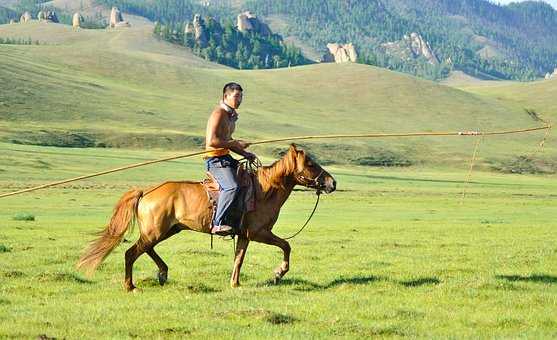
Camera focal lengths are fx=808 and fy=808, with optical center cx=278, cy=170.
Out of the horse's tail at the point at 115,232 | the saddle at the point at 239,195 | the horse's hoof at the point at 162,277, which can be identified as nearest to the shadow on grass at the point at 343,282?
the saddle at the point at 239,195

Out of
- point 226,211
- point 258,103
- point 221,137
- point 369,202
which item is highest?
point 221,137

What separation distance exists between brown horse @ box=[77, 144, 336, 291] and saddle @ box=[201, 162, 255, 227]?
0.33 feet

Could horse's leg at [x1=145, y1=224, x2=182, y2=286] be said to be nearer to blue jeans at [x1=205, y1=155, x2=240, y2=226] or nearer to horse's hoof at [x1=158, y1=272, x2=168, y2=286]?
horse's hoof at [x1=158, y1=272, x2=168, y2=286]

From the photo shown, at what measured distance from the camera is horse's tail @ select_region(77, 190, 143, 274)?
1262cm

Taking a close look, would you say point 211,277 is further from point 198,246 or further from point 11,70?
point 11,70

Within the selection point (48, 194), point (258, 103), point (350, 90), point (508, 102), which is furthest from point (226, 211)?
point (508, 102)

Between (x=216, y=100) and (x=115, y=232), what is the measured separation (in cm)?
12244

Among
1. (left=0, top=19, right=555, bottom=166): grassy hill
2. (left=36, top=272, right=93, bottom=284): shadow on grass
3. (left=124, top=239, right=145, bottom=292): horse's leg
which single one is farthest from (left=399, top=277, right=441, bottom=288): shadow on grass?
(left=0, top=19, right=555, bottom=166): grassy hill

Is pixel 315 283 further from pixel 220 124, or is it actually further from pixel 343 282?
pixel 220 124

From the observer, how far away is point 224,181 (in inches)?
492

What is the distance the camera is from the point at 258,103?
136m

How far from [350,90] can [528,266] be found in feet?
477

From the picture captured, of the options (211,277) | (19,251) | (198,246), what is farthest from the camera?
(198,246)

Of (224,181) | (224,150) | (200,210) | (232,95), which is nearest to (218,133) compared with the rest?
(224,150)
